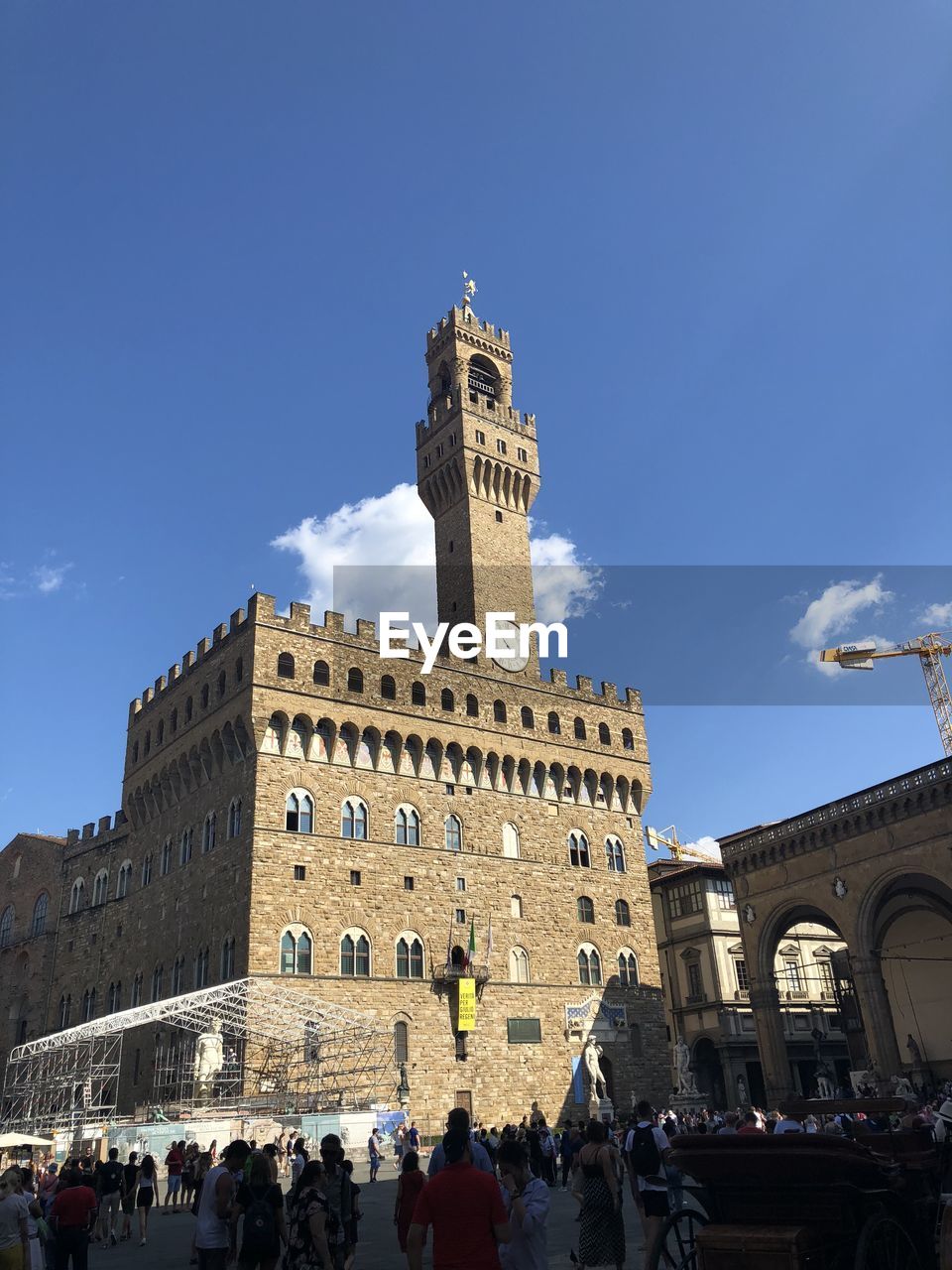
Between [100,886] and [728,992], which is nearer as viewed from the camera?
[100,886]

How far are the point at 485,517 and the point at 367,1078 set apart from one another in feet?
77.0

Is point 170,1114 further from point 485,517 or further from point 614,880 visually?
point 485,517

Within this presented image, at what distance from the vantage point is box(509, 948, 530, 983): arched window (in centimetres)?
3581

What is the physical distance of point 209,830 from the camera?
114ft

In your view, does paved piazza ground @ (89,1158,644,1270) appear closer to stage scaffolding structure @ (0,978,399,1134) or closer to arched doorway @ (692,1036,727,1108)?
stage scaffolding structure @ (0,978,399,1134)

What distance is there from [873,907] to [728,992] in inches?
618

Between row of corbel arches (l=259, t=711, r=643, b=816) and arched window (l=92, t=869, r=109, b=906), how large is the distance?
545 inches

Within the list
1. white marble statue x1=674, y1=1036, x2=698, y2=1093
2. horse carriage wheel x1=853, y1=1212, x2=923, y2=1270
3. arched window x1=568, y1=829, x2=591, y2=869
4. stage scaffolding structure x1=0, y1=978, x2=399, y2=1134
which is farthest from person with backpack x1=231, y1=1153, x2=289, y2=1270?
white marble statue x1=674, y1=1036, x2=698, y2=1093

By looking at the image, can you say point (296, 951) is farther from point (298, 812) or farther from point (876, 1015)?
point (876, 1015)

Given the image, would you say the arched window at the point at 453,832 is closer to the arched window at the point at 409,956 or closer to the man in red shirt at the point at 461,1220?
the arched window at the point at 409,956

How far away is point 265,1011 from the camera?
28203 mm

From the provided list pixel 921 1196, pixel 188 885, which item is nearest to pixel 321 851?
pixel 188 885

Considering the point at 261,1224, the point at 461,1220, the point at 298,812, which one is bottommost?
the point at 261,1224

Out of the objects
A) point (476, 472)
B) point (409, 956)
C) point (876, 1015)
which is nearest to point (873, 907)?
point (876, 1015)
